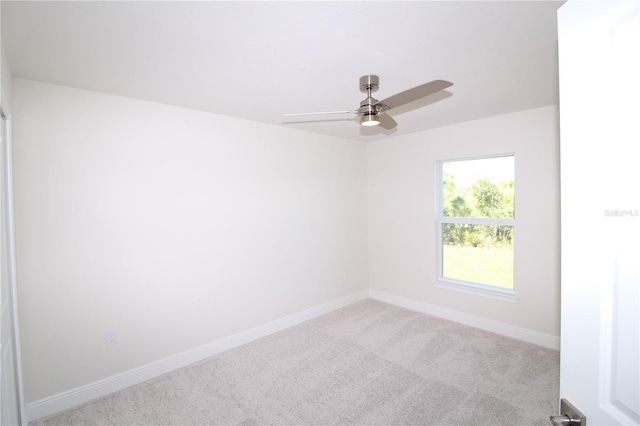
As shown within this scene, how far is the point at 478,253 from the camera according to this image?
12.2 ft

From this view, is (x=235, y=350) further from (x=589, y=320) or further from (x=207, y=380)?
(x=589, y=320)

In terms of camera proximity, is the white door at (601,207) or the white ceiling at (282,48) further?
the white ceiling at (282,48)

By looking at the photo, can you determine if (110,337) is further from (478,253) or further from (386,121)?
(478,253)

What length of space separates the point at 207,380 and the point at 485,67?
3265mm

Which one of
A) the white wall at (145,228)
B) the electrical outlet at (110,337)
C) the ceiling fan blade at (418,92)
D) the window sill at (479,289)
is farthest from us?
the window sill at (479,289)

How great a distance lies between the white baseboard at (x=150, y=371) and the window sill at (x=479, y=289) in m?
1.73

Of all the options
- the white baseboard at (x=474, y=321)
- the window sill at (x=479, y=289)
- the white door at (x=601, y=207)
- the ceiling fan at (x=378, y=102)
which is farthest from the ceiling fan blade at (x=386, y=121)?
the white baseboard at (x=474, y=321)

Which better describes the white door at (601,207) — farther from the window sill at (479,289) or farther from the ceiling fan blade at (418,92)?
the window sill at (479,289)

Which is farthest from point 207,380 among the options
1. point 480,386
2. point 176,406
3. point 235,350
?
point 480,386

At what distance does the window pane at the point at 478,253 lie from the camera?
3.49m

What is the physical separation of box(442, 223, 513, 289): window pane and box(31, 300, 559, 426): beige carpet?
2.24 ft

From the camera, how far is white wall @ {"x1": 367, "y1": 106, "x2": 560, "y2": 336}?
3068 mm

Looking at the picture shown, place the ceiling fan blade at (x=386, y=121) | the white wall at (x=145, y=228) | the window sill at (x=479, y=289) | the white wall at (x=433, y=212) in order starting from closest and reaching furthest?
the ceiling fan blade at (x=386, y=121), the white wall at (x=145, y=228), the white wall at (x=433, y=212), the window sill at (x=479, y=289)

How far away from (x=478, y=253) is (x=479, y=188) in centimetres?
79
